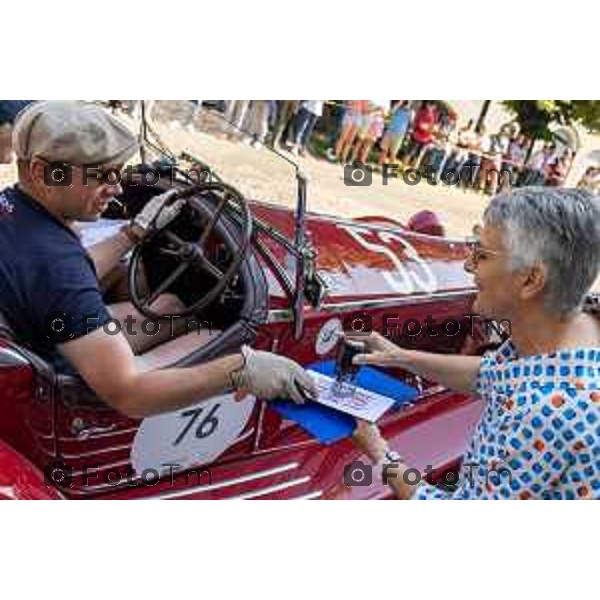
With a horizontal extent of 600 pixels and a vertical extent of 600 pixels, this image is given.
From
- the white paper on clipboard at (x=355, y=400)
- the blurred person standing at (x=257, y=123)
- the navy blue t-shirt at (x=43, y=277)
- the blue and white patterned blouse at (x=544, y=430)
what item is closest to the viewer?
the blue and white patterned blouse at (x=544, y=430)

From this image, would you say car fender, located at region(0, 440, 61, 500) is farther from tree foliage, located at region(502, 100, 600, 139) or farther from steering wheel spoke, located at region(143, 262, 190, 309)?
tree foliage, located at region(502, 100, 600, 139)

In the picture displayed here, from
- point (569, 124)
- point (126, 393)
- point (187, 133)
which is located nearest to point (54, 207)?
point (126, 393)

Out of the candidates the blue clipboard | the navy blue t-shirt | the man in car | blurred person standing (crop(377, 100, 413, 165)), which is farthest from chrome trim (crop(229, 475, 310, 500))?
blurred person standing (crop(377, 100, 413, 165))

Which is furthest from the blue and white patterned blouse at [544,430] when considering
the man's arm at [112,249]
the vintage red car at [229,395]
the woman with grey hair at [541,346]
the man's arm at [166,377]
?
the man's arm at [112,249]

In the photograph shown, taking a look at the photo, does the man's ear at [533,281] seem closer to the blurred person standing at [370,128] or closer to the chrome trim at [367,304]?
the chrome trim at [367,304]

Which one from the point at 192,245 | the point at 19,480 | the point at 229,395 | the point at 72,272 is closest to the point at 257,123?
the point at 192,245

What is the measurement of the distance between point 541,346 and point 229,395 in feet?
3.05

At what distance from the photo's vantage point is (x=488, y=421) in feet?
4.56

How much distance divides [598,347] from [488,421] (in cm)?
22

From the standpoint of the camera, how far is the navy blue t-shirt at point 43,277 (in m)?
1.56

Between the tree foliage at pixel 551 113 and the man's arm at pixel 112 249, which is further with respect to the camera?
the tree foliage at pixel 551 113

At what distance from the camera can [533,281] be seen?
1292 mm

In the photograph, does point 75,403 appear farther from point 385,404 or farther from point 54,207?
point 385,404

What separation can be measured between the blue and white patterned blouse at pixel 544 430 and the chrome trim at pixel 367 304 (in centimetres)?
82
